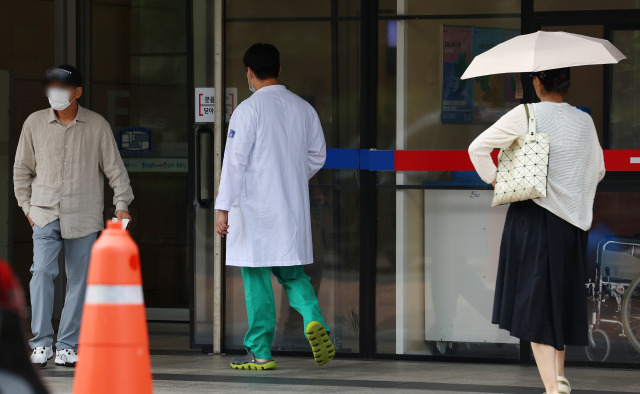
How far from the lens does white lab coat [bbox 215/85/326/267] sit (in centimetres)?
683

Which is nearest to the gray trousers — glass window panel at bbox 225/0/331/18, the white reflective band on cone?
glass window panel at bbox 225/0/331/18

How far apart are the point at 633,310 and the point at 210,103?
3001mm

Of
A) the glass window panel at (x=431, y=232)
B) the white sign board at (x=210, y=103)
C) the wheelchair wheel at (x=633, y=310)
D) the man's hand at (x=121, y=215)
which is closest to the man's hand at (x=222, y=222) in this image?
the man's hand at (x=121, y=215)

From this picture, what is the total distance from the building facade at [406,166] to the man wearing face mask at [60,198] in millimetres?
811

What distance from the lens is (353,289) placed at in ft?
24.6

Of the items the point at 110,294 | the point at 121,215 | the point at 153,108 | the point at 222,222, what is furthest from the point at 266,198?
the point at 153,108

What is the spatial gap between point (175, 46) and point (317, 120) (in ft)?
11.1

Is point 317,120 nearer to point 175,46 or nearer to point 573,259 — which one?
point 573,259

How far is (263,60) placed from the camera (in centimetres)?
696

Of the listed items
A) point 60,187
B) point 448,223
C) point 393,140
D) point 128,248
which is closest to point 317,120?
point 393,140

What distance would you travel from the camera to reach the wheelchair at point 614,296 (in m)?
7.17

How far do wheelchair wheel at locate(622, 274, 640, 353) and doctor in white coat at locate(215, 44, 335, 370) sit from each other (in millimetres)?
1922

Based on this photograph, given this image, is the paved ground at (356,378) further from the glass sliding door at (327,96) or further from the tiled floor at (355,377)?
the glass sliding door at (327,96)

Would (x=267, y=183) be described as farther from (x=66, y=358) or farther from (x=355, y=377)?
(x=66, y=358)
